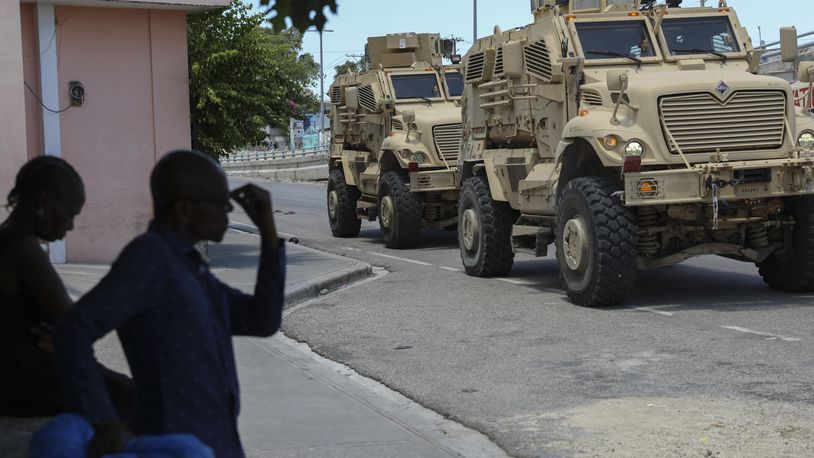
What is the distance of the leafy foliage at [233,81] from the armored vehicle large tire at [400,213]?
193 cm

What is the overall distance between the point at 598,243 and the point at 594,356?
2142 mm

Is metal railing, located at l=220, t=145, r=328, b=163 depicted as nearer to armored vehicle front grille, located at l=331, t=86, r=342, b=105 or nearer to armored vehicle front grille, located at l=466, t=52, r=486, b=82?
armored vehicle front grille, located at l=331, t=86, r=342, b=105

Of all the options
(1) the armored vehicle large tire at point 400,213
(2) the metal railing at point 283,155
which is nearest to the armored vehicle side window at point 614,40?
(1) the armored vehicle large tire at point 400,213

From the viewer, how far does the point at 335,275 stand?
14.3m

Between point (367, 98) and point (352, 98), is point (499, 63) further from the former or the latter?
point (352, 98)

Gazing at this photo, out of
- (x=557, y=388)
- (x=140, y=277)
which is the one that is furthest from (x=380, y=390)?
(x=140, y=277)

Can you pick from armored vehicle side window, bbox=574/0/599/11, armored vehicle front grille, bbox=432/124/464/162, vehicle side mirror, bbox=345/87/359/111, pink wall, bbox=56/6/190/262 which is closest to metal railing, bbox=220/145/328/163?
vehicle side mirror, bbox=345/87/359/111

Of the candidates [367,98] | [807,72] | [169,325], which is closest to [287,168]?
[367,98]

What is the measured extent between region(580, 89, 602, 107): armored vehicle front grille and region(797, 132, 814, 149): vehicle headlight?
176 cm

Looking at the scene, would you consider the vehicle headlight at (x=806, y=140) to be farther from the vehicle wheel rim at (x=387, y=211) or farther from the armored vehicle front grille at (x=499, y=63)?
the vehicle wheel rim at (x=387, y=211)

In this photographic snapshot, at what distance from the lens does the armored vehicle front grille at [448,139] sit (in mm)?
18208

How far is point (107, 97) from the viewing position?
15.9 m

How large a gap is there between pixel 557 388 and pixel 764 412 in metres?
→ 1.38

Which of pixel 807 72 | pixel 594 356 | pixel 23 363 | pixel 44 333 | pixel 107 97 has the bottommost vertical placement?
pixel 594 356
